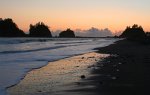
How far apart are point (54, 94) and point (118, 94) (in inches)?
73.1

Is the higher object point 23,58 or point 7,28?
point 7,28

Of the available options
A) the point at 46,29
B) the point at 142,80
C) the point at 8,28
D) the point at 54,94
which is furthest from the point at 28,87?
the point at 46,29

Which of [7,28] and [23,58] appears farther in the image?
[7,28]

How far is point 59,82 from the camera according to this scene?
12734mm

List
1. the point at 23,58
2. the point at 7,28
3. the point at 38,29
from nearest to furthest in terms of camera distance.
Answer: the point at 23,58 → the point at 7,28 → the point at 38,29

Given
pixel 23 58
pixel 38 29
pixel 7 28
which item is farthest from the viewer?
pixel 38 29

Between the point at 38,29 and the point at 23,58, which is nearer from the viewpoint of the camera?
the point at 23,58

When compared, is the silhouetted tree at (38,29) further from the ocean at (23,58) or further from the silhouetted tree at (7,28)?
the ocean at (23,58)

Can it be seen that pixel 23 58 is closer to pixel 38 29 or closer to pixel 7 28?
pixel 7 28

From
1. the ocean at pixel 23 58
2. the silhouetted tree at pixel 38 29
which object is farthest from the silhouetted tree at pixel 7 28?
the ocean at pixel 23 58

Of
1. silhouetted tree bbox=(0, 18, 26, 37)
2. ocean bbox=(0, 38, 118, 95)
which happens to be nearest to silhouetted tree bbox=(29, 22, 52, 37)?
silhouetted tree bbox=(0, 18, 26, 37)

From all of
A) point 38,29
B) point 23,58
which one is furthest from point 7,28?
point 23,58

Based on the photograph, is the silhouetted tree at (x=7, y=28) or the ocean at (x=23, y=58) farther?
the silhouetted tree at (x=7, y=28)

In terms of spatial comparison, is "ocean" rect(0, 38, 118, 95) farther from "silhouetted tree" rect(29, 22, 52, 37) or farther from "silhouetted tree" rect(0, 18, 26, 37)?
"silhouetted tree" rect(29, 22, 52, 37)
